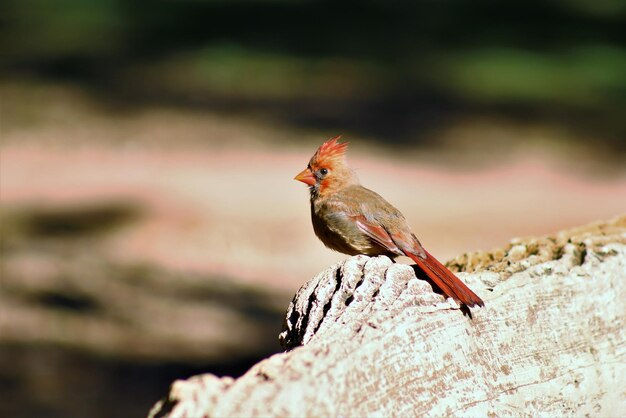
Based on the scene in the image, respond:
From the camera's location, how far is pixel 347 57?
9398mm

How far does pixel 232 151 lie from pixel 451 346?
5762mm

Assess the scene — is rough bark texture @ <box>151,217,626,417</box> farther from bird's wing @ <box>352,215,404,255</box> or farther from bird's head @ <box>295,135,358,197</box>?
bird's head @ <box>295,135,358,197</box>

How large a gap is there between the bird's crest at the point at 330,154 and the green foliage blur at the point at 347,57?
379 centimetres

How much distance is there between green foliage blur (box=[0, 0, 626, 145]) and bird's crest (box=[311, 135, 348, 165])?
379cm

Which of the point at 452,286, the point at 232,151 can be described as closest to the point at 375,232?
the point at 452,286

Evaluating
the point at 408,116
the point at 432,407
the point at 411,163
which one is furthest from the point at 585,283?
the point at 408,116

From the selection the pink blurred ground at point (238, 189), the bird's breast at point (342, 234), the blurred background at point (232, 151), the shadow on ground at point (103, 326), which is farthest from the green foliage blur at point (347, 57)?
the bird's breast at point (342, 234)

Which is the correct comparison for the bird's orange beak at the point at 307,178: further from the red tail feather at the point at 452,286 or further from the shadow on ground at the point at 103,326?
the red tail feather at the point at 452,286

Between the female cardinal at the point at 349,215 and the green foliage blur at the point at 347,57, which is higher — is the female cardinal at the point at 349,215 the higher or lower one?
the lower one

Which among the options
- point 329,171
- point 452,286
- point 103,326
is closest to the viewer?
point 452,286

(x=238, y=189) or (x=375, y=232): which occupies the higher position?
(x=238, y=189)

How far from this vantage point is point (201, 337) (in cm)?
536

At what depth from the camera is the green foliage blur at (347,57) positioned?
8.55m

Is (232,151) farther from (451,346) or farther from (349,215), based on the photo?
(451,346)
